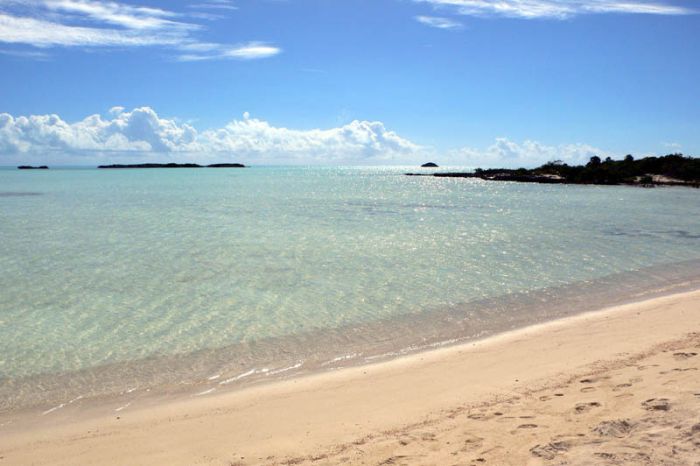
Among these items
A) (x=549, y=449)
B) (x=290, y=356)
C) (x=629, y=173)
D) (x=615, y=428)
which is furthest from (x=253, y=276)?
(x=629, y=173)

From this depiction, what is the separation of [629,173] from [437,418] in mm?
95946

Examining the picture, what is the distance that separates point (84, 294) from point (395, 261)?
11019 millimetres

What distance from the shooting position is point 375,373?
29.7 feet

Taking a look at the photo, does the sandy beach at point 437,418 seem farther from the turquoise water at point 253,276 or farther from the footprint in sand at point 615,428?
the turquoise water at point 253,276

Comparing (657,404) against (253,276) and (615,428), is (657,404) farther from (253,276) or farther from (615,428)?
(253,276)

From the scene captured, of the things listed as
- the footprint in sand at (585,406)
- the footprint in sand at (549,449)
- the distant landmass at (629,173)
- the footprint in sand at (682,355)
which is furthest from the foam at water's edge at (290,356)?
the distant landmass at (629,173)

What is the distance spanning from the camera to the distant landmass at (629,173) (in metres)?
81.1

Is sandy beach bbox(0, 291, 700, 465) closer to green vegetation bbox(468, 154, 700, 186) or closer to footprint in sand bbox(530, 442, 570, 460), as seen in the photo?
footprint in sand bbox(530, 442, 570, 460)

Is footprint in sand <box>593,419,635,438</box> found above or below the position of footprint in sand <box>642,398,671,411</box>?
below

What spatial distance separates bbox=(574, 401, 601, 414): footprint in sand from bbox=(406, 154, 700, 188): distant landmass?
81.9 meters

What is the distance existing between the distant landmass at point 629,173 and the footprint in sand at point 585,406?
81.9 metres

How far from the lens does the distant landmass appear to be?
81.1m

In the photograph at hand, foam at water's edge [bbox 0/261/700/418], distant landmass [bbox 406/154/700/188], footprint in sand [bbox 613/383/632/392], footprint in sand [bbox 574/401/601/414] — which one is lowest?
foam at water's edge [bbox 0/261/700/418]

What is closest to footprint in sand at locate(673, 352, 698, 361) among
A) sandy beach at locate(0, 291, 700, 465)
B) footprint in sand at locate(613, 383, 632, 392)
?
sandy beach at locate(0, 291, 700, 465)
